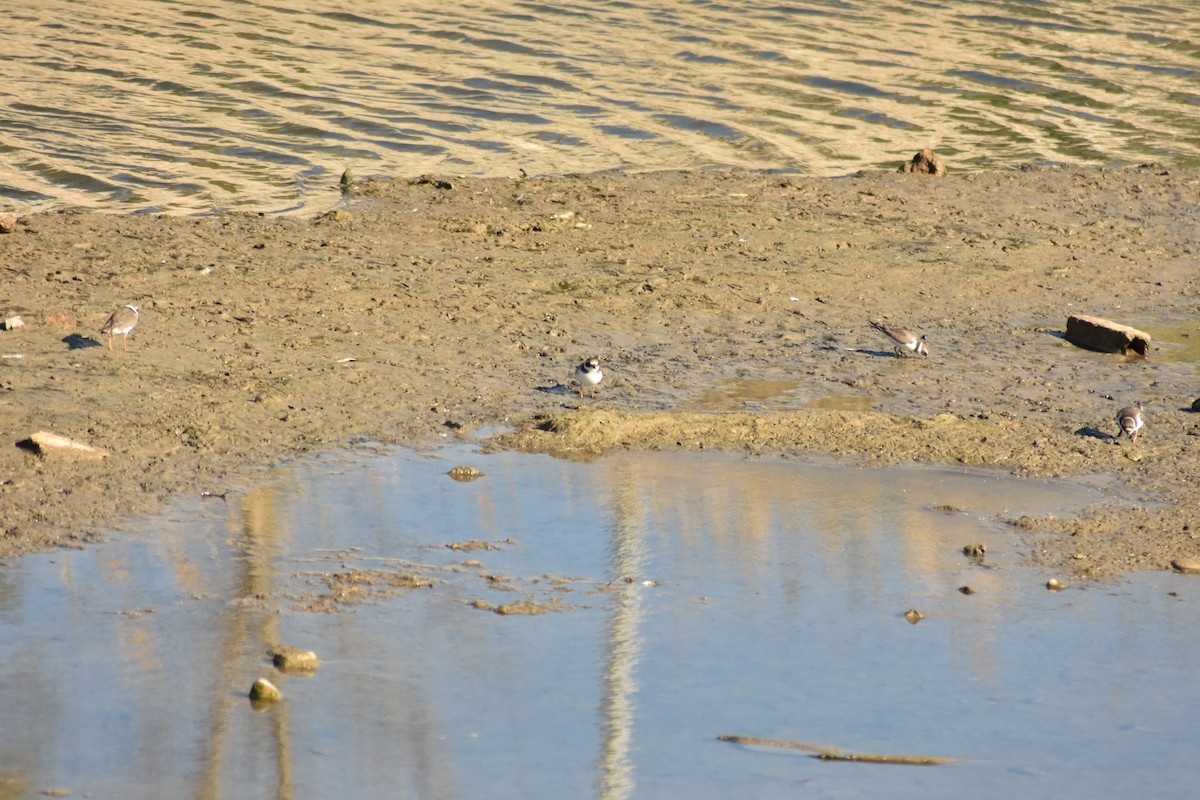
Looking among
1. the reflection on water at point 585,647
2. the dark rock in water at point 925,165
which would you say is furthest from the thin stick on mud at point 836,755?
the dark rock in water at point 925,165

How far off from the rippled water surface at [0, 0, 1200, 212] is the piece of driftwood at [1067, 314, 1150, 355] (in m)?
A: 5.46

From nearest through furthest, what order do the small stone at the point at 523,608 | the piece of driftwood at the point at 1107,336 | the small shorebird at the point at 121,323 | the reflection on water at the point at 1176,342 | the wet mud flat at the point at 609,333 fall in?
1. the small stone at the point at 523,608
2. the wet mud flat at the point at 609,333
3. the small shorebird at the point at 121,323
4. the piece of driftwood at the point at 1107,336
5. the reflection on water at the point at 1176,342

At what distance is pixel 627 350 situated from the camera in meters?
9.21

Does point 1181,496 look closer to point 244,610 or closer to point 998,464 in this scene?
point 998,464

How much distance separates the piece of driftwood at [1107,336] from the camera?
372 inches

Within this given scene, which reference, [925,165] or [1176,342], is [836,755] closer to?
[1176,342]

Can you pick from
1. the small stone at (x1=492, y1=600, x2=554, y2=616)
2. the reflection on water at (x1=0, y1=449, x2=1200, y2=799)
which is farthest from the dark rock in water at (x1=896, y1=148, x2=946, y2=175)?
the small stone at (x1=492, y1=600, x2=554, y2=616)

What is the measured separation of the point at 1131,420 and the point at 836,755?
356cm

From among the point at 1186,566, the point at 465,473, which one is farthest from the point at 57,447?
the point at 1186,566

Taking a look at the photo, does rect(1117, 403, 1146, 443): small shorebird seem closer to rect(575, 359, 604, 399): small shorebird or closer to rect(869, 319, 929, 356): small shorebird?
rect(869, 319, 929, 356): small shorebird

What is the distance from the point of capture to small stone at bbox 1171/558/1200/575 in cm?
645

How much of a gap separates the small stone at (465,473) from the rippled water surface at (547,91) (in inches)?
227

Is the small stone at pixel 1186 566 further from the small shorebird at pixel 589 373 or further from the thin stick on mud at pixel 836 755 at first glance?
the small shorebird at pixel 589 373

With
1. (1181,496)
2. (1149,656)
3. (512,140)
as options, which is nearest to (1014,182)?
(512,140)
